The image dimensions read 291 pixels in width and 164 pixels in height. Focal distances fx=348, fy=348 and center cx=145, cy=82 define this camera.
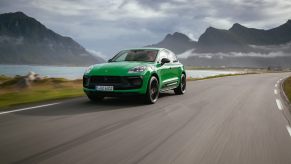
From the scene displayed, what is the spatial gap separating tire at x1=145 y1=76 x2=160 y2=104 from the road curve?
0.56 meters

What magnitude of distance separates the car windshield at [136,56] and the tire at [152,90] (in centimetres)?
78

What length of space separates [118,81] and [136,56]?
5.70 ft

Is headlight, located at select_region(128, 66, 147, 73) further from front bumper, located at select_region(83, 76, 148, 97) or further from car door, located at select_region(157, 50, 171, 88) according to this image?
car door, located at select_region(157, 50, 171, 88)

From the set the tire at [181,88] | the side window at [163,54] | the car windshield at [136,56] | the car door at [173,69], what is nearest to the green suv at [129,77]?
the car windshield at [136,56]

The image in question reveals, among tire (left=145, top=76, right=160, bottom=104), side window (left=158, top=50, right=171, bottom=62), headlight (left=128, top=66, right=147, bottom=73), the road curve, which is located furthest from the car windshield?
the road curve

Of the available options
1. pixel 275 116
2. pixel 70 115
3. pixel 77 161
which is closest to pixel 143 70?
pixel 70 115

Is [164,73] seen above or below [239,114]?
above

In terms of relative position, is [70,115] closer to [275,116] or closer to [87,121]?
[87,121]

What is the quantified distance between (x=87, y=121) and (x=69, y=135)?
4.30 feet

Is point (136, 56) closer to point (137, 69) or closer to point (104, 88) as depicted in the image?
point (137, 69)

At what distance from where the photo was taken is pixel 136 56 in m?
10.3

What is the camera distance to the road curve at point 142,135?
4.13 meters

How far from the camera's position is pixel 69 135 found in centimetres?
518

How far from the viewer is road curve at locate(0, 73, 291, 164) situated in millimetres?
4129
